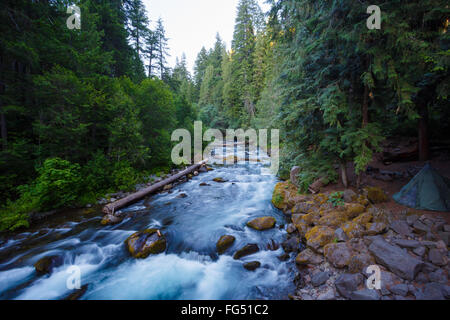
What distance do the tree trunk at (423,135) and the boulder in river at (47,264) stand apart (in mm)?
14127

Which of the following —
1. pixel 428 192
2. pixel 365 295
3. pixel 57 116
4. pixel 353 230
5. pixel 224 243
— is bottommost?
pixel 224 243

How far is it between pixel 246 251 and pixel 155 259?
2865 mm

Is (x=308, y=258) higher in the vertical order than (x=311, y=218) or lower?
lower

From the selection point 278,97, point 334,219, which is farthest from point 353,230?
point 278,97

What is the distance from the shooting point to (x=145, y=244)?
19.8 feet

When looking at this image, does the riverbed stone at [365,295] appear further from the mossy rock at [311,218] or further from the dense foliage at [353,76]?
the dense foliage at [353,76]

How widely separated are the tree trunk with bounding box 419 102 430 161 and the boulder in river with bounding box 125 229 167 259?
11.3 metres

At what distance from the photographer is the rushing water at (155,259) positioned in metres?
4.71

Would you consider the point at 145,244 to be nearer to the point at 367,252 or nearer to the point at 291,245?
the point at 291,245

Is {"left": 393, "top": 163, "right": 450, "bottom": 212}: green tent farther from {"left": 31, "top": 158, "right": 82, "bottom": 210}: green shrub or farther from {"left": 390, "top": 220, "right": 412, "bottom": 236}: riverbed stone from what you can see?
{"left": 31, "top": 158, "right": 82, "bottom": 210}: green shrub

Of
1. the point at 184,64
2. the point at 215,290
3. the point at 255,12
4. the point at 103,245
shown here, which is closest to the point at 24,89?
the point at 103,245

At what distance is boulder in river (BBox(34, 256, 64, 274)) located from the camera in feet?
16.9

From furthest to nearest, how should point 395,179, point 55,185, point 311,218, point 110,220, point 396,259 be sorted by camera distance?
point 110,220 → point 55,185 → point 395,179 → point 311,218 → point 396,259

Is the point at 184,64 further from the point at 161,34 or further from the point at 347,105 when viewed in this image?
the point at 347,105
